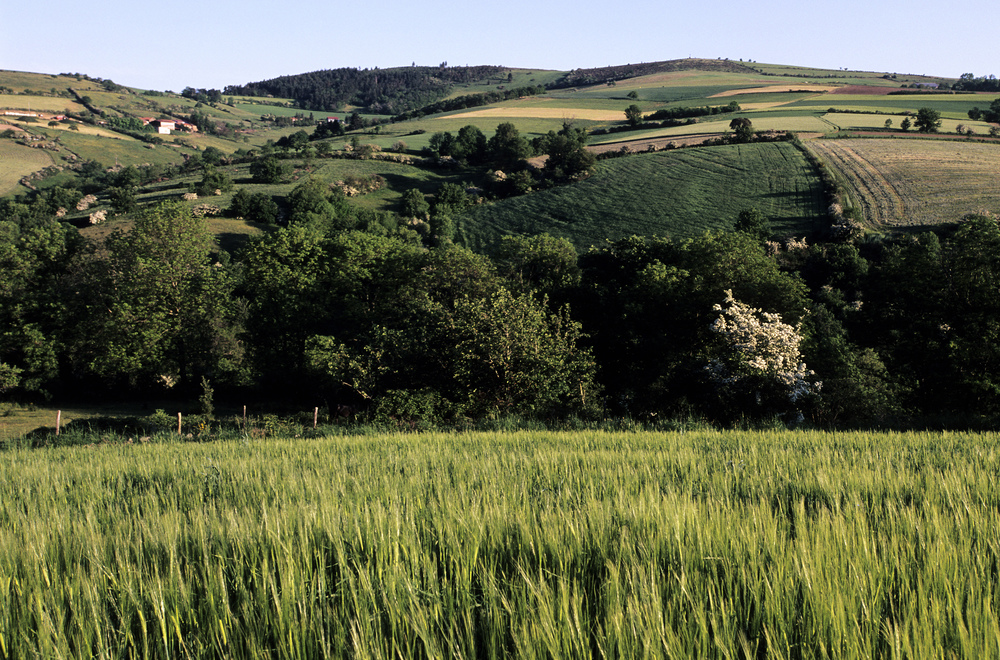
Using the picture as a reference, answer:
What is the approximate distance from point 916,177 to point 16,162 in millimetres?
166546

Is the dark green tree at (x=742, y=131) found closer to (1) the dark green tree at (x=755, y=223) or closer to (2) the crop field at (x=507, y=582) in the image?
(1) the dark green tree at (x=755, y=223)

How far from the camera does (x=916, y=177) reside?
6775 centimetres

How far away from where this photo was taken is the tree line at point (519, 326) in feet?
80.1

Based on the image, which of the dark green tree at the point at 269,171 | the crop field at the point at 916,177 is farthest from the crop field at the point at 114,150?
the crop field at the point at 916,177

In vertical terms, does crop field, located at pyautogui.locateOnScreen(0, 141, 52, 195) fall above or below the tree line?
above

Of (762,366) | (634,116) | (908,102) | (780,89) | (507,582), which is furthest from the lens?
(780,89)

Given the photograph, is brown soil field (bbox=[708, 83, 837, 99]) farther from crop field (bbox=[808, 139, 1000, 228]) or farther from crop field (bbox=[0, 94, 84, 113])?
crop field (bbox=[0, 94, 84, 113])

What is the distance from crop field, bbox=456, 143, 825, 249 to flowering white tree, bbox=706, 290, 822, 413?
4184 centimetres

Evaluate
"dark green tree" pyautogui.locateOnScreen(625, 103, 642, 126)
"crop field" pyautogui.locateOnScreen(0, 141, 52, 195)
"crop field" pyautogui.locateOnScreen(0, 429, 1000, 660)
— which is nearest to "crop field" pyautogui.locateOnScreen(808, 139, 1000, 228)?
"dark green tree" pyautogui.locateOnScreen(625, 103, 642, 126)

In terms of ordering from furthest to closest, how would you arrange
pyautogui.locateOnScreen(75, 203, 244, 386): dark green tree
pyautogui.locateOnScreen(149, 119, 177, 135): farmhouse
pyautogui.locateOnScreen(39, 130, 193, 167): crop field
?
1. pyautogui.locateOnScreen(149, 119, 177, 135): farmhouse
2. pyautogui.locateOnScreen(39, 130, 193, 167): crop field
3. pyautogui.locateOnScreen(75, 203, 244, 386): dark green tree

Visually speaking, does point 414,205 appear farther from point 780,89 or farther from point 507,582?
point 780,89

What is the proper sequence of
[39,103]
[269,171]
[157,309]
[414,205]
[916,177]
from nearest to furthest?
[157,309]
[916,177]
[414,205]
[269,171]
[39,103]

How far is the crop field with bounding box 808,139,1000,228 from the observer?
2297 inches

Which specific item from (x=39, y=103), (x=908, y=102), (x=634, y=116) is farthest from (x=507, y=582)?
(x=39, y=103)
